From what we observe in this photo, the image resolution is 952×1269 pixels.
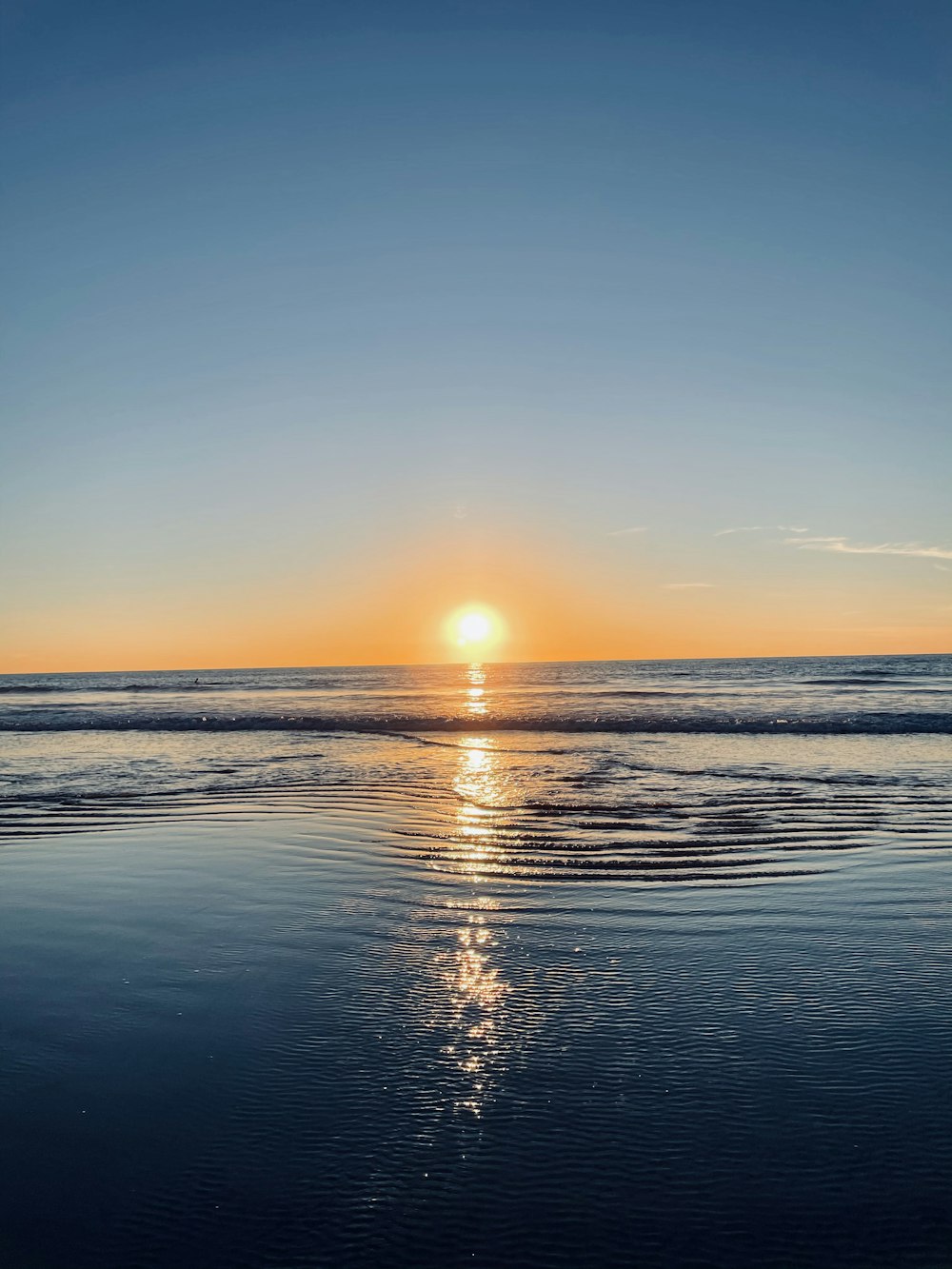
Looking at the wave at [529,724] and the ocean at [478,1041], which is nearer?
the ocean at [478,1041]

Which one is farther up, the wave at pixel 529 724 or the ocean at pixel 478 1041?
the ocean at pixel 478 1041

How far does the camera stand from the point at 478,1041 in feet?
17.1

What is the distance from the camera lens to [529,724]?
36781 mm

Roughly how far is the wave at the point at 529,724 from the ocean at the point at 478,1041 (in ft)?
63.3

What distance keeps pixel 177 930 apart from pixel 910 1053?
576 centimetres

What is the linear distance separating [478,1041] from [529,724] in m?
31.7

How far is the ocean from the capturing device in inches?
141

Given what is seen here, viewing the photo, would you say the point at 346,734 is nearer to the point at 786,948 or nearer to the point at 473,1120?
the point at 786,948

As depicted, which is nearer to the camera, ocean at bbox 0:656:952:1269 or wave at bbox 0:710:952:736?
ocean at bbox 0:656:952:1269

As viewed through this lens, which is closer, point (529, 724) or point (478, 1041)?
point (478, 1041)

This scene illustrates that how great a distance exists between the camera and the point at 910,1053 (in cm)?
500

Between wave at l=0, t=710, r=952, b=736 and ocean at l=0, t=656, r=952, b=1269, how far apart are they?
63.3 ft

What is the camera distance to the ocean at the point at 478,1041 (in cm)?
358

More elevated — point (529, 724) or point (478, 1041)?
point (478, 1041)
